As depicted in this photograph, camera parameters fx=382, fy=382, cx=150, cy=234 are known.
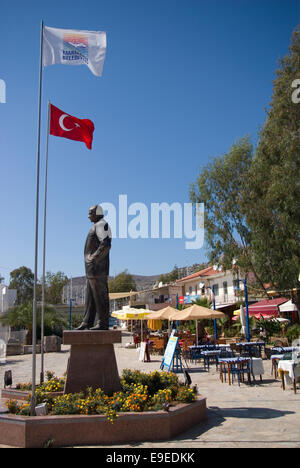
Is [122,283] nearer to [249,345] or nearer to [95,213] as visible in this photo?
[249,345]

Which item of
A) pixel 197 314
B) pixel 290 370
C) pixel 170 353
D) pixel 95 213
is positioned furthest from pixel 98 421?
pixel 197 314

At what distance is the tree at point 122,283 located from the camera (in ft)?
246

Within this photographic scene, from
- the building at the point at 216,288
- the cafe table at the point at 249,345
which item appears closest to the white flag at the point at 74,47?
the cafe table at the point at 249,345

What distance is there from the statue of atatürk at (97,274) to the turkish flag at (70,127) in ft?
9.43

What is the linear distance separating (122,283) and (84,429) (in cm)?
7150

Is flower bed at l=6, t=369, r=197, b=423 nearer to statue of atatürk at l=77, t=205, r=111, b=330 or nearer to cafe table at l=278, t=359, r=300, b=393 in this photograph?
statue of atatürk at l=77, t=205, r=111, b=330

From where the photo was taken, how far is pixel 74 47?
8.14 meters

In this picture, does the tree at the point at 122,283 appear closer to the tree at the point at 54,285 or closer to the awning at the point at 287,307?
the tree at the point at 54,285

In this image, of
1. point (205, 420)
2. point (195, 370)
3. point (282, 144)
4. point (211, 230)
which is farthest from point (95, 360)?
point (211, 230)

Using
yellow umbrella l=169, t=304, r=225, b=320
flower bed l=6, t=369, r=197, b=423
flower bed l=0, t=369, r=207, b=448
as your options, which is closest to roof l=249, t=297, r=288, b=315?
yellow umbrella l=169, t=304, r=225, b=320

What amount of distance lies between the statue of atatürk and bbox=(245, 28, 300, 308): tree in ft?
38.7
